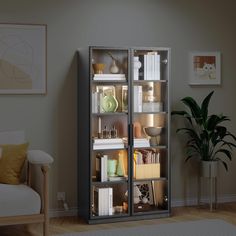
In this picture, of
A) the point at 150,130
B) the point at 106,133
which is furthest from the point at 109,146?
the point at 150,130

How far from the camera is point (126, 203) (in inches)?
195

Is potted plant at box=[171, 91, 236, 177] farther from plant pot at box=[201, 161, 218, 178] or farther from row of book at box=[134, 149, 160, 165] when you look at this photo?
row of book at box=[134, 149, 160, 165]

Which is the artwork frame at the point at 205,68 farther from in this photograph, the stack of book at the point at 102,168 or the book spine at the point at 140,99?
the stack of book at the point at 102,168

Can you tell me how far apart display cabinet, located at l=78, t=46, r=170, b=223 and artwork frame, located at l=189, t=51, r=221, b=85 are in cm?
55

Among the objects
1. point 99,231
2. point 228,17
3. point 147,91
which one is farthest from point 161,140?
point 228,17

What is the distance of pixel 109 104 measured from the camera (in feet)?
16.0

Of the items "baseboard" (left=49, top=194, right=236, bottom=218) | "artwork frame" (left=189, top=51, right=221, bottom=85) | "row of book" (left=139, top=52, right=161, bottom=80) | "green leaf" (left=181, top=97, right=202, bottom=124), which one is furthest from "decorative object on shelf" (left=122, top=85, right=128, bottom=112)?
"baseboard" (left=49, top=194, right=236, bottom=218)

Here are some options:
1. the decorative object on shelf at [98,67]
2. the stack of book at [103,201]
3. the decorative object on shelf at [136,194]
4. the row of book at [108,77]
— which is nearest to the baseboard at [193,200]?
the decorative object on shelf at [136,194]

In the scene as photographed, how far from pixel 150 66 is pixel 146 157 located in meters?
0.92

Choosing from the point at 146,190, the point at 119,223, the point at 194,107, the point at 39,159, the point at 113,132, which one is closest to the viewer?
the point at 39,159

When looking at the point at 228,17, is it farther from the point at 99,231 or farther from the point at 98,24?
the point at 99,231

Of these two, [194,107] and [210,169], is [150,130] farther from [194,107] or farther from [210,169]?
[210,169]

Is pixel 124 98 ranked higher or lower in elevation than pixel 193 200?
higher

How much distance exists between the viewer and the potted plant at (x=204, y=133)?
5.19 metres
